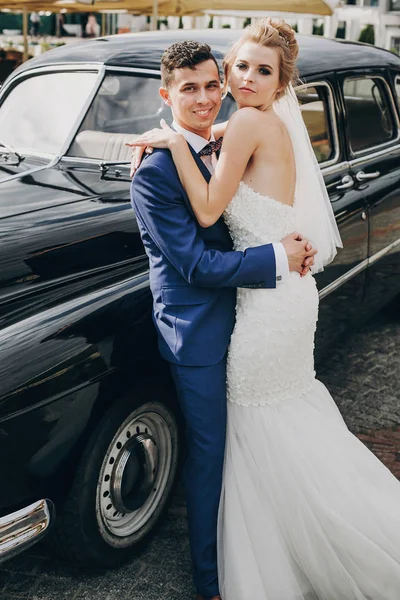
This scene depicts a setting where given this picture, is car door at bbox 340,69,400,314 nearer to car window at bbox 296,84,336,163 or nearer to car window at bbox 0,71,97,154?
car window at bbox 296,84,336,163

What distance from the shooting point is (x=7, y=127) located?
4062mm

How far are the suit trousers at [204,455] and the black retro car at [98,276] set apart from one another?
254mm

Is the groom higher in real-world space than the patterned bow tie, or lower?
lower

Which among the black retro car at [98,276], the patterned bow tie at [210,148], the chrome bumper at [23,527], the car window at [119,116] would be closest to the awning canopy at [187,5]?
the black retro car at [98,276]

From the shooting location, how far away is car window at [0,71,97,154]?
383 centimetres

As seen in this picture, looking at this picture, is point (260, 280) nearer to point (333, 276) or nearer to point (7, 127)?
point (333, 276)

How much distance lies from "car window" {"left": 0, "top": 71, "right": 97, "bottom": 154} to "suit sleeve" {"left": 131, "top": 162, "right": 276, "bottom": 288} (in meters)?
1.48

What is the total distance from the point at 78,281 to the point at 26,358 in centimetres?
58

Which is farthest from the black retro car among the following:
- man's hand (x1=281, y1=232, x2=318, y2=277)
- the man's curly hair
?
the man's curly hair

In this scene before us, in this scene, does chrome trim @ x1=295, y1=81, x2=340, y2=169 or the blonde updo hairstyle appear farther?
chrome trim @ x1=295, y1=81, x2=340, y2=169

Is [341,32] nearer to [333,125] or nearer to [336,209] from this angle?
[333,125]

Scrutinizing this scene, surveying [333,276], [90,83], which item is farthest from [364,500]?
[90,83]

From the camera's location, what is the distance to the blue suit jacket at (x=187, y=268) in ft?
7.97

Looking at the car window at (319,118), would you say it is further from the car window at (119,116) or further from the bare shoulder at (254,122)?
the bare shoulder at (254,122)
